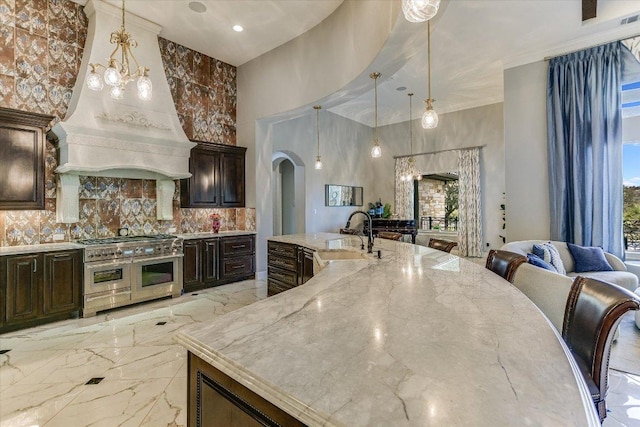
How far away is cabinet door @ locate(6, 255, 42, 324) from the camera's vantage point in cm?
347

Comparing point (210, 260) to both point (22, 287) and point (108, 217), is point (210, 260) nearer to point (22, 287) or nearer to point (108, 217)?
point (108, 217)

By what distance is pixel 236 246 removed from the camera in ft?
18.6

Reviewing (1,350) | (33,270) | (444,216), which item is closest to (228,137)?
(33,270)

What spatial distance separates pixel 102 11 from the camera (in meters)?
4.34

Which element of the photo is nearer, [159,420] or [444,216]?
[159,420]

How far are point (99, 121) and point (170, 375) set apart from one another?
344 centimetres

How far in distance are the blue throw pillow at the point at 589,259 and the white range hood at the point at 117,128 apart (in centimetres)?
596

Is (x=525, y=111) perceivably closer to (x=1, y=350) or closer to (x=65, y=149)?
(x=65, y=149)

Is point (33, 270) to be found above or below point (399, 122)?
below

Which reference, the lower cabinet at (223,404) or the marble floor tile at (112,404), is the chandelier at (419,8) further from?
the marble floor tile at (112,404)

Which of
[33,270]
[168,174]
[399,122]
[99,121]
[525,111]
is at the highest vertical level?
[399,122]

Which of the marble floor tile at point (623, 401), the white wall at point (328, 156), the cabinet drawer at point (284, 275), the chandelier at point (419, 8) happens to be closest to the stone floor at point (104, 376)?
the marble floor tile at point (623, 401)

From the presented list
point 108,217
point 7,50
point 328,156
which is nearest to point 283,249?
point 108,217

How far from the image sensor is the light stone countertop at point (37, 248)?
3498mm
